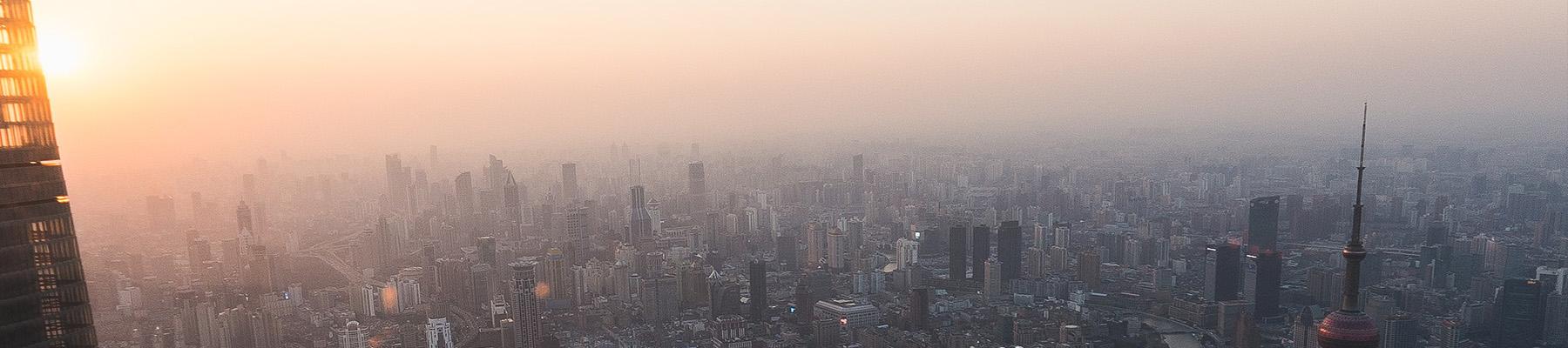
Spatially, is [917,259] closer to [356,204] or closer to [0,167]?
[356,204]

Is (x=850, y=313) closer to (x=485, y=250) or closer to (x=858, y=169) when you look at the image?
(x=858, y=169)

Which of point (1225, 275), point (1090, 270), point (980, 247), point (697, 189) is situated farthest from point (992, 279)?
point (697, 189)

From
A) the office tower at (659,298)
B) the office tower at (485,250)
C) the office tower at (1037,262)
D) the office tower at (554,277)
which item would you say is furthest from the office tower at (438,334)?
the office tower at (1037,262)

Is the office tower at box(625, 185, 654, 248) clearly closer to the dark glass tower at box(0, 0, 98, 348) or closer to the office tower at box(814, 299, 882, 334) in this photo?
the office tower at box(814, 299, 882, 334)

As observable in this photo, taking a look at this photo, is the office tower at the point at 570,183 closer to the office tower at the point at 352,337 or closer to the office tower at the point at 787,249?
the office tower at the point at 787,249

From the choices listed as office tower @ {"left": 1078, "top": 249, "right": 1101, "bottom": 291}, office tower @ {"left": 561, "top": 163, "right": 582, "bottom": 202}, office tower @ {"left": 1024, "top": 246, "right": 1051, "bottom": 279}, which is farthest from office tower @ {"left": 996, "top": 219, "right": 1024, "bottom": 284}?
office tower @ {"left": 561, "top": 163, "right": 582, "bottom": 202}

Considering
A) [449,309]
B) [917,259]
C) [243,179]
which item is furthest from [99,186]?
[917,259]
